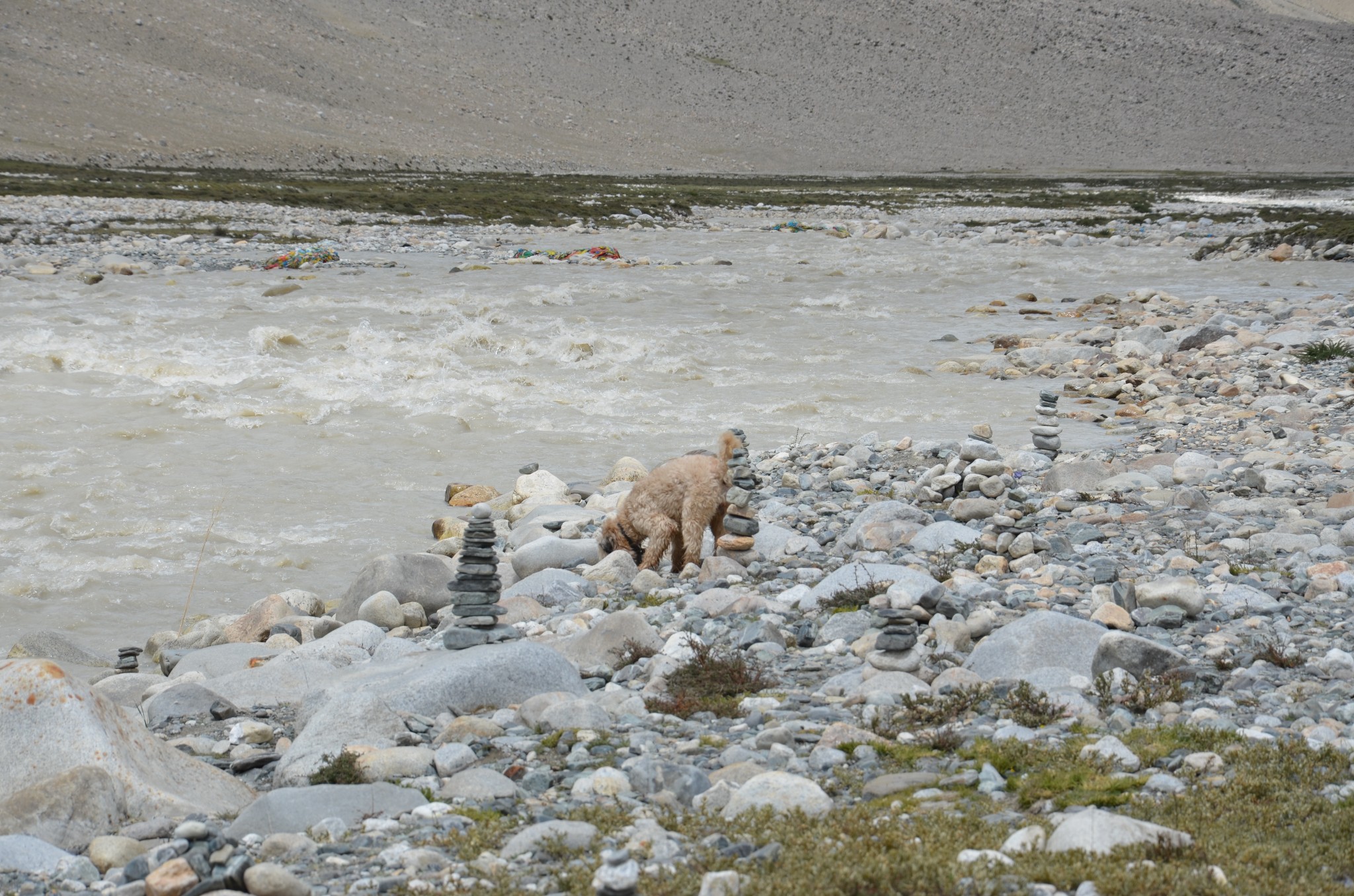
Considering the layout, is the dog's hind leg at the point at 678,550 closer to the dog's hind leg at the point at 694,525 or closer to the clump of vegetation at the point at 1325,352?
the dog's hind leg at the point at 694,525

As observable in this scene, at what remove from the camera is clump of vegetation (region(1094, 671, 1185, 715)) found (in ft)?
17.0

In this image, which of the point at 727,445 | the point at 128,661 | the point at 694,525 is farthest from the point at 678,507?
the point at 128,661

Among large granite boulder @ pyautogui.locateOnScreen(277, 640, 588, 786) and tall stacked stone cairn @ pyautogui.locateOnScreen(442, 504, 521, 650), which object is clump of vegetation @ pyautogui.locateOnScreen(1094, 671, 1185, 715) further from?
tall stacked stone cairn @ pyautogui.locateOnScreen(442, 504, 521, 650)

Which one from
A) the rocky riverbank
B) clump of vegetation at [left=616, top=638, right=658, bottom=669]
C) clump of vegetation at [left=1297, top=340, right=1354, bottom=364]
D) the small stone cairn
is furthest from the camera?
clump of vegetation at [left=1297, top=340, right=1354, bottom=364]

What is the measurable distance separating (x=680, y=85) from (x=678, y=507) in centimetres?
12900

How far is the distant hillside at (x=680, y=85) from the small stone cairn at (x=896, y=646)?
3228 inches

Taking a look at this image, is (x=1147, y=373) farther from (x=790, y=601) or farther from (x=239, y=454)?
(x=239, y=454)

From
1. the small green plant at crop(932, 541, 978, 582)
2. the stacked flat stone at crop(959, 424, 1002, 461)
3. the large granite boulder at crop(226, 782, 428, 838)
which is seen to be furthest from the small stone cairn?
the stacked flat stone at crop(959, 424, 1002, 461)

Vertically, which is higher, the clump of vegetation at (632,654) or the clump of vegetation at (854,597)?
the clump of vegetation at (854,597)

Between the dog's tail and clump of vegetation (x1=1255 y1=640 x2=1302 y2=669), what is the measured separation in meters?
3.42

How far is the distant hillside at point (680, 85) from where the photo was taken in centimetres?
9181

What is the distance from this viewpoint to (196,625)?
8.33 meters

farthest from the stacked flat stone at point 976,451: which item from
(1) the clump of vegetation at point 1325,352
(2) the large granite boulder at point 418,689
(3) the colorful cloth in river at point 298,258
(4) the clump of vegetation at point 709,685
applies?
(3) the colorful cloth in river at point 298,258

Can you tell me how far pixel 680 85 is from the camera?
429 feet
